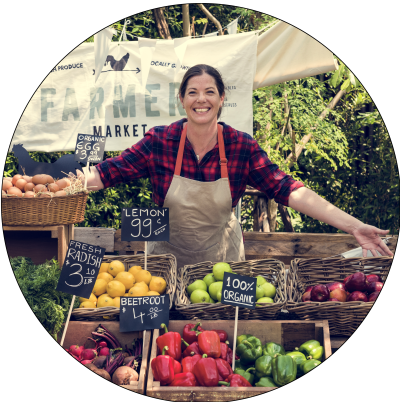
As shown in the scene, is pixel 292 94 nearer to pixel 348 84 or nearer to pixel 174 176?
pixel 348 84

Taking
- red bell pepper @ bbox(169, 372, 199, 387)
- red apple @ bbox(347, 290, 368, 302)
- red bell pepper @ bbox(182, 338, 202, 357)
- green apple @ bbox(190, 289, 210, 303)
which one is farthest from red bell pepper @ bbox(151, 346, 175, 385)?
red apple @ bbox(347, 290, 368, 302)

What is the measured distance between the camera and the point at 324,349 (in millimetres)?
1936

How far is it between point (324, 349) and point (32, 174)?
2059mm

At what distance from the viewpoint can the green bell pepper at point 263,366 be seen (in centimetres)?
184

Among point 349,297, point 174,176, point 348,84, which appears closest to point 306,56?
point 348,84

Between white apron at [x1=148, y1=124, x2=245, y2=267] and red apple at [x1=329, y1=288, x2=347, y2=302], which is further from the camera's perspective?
white apron at [x1=148, y1=124, x2=245, y2=267]

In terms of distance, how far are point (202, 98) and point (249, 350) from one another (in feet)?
4.45

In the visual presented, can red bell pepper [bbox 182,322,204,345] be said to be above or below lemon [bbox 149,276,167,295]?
below

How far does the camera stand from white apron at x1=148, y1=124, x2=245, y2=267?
8.19ft

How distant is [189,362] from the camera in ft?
6.02

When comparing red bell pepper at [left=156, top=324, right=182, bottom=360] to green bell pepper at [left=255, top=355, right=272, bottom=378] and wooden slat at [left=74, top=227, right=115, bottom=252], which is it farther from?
wooden slat at [left=74, top=227, right=115, bottom=252]

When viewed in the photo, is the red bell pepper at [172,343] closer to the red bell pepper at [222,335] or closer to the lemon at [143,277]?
the red bell pepper at [222,335]

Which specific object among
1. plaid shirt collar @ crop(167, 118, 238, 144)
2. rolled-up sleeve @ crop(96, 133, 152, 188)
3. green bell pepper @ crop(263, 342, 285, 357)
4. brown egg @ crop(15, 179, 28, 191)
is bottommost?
green bell pepper @ crop(263, 342, 285, 357)

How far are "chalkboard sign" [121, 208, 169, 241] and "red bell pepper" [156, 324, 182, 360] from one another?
484 millimetres
